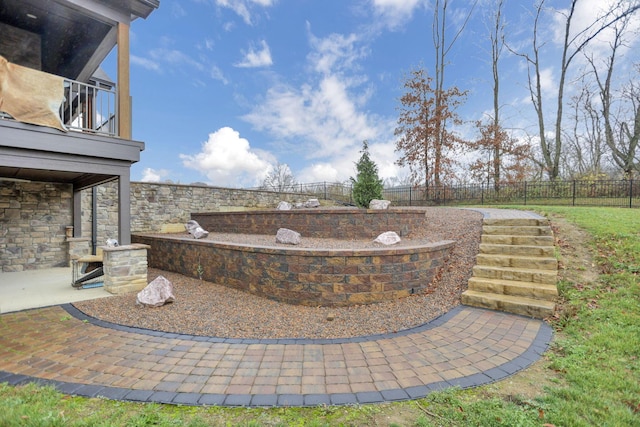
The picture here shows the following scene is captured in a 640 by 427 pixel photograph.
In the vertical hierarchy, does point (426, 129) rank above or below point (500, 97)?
below

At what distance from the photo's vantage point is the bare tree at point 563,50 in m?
13.9

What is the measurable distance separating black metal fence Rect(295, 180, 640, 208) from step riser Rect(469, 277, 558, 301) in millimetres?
7393

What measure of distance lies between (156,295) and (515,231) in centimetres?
624

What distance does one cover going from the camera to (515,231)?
208 inches

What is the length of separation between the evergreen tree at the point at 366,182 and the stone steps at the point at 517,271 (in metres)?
3.35

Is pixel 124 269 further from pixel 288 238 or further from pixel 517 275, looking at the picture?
pixel 517 275

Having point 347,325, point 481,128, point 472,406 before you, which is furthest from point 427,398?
point 481,128

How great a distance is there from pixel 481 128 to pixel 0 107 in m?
17.2

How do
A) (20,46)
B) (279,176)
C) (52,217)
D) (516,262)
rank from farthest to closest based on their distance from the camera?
(279,176) → (52,217) → (20,46) → (516,262)

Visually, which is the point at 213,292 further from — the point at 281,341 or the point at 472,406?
the point at 472,406

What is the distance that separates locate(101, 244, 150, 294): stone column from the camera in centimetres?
475

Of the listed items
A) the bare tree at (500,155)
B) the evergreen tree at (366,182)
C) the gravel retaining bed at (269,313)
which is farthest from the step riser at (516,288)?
the bare tree at (500,155)

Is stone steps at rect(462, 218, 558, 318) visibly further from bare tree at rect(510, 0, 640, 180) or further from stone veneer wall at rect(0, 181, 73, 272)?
bare tree at rect(510, 0, 640, 180)

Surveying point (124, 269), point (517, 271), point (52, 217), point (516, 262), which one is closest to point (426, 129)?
point (516, 262)
